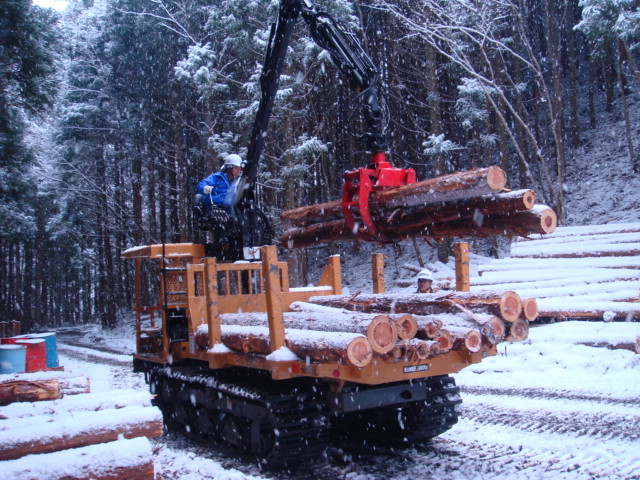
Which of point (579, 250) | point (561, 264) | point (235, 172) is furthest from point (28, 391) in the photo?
point (579, 250)

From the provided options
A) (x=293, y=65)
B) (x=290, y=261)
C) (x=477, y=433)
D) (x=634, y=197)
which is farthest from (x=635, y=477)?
(x=634, y=197)

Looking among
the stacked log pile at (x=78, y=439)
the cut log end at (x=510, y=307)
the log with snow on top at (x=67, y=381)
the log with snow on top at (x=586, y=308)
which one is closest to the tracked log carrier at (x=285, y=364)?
the cut log end at (x=510, y=307)

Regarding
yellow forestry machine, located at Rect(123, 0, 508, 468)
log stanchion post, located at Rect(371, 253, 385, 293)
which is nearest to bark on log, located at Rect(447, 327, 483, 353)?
yellow forestry machine, located at Rect(123, 0, 508, 468)

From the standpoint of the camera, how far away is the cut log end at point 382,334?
196 inches

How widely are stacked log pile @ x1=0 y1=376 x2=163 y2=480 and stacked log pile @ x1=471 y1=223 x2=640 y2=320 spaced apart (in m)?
8.06

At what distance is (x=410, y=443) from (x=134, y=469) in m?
4.27

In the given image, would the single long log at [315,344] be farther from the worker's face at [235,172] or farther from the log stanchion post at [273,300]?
the worker's face at [235,172]

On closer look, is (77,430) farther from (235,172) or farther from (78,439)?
(235,172)

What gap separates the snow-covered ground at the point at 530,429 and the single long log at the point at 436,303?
1467mm

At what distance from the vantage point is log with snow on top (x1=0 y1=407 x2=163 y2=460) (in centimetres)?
306

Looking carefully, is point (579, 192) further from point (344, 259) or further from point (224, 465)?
point (224, 465)

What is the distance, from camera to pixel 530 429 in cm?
677

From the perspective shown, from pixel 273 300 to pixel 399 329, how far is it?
3.89ft

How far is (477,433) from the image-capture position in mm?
6879
